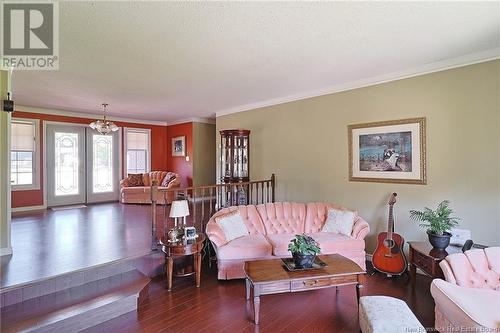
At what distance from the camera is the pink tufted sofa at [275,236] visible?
345cm

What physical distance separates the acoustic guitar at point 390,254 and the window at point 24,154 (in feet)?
25.1

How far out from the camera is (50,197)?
675 cm

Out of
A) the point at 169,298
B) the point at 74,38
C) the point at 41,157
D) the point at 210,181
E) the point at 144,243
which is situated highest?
the point at 74,38

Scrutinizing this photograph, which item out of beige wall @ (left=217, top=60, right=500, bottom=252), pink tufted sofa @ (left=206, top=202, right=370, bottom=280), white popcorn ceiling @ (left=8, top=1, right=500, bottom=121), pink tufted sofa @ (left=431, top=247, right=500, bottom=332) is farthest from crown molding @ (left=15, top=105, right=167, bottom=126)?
pink tufted sofa @ (left=431, top=247, right=500, bottom=332)

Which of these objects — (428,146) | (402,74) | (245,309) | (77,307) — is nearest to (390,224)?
(428,146)

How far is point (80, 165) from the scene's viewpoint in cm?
721

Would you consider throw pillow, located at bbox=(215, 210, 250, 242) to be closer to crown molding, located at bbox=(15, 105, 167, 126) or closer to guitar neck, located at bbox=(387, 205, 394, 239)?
guitar neck, located at bbox=(387, 205, 394, 239)

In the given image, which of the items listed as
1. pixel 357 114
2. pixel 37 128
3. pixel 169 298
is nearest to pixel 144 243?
pixel 169 298

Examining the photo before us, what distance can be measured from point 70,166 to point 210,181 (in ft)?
12.6

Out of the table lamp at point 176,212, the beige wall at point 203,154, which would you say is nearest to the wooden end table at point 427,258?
the table lamp at point 176,212

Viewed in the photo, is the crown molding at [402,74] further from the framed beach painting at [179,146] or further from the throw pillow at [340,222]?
the framed beach painting at [179,146]

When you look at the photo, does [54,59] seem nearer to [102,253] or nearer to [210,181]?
[102,253]

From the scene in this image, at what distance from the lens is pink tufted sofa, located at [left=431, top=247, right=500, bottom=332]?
6.17 ft

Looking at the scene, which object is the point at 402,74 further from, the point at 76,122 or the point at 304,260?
the point at 76,122
